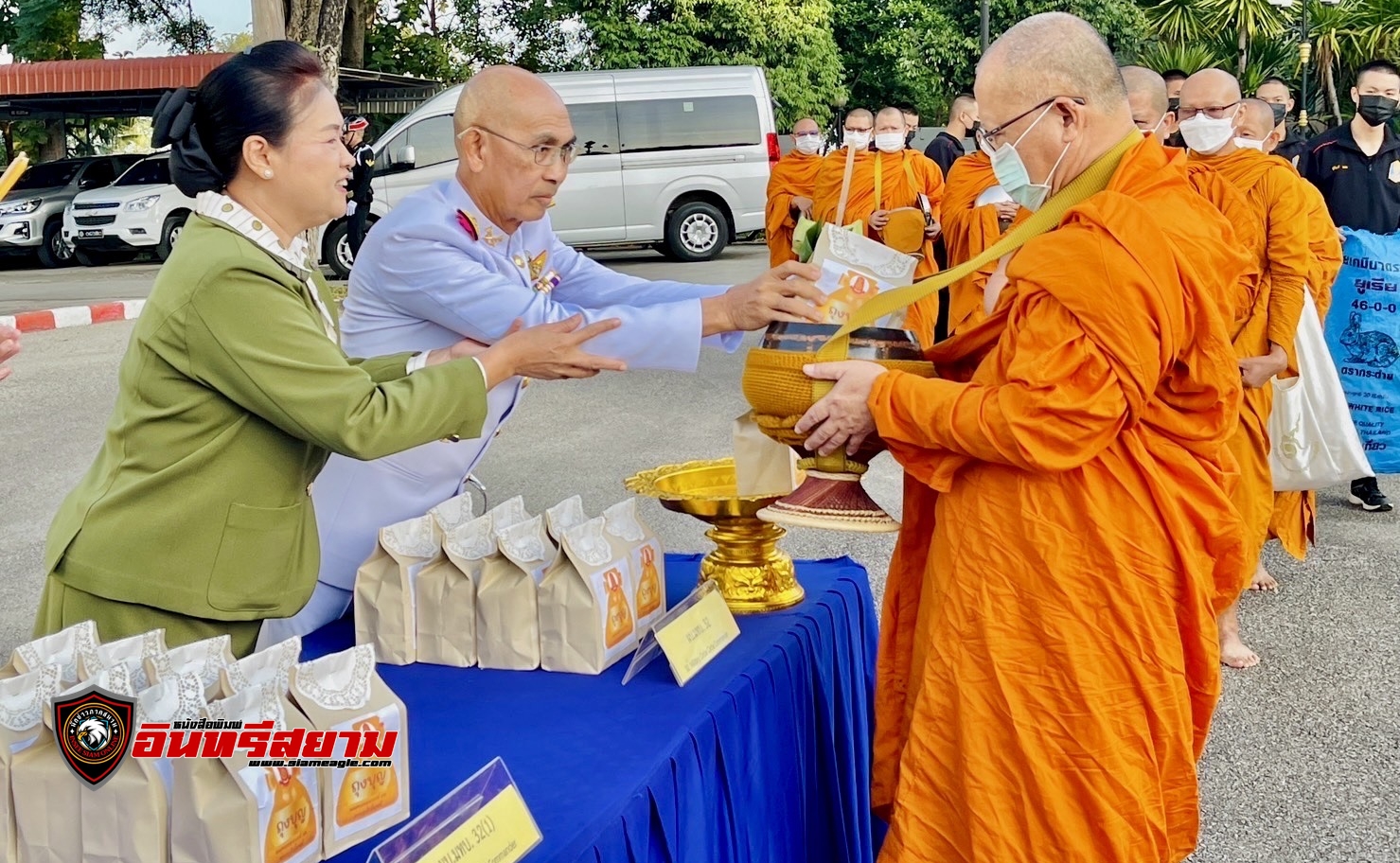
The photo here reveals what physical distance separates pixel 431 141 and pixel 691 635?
13642 millimetres

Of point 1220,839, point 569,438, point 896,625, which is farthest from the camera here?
point 569,438

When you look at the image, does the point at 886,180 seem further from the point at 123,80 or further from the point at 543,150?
the point at 123,80

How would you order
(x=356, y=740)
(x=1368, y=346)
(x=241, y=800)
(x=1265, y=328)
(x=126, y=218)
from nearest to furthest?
(x=241, y=800)
(x=356, y=740)
(x=1265, y=328)
(x=1368, y=346)
(x=126, y=218)

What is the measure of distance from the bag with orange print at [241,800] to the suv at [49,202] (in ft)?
58.8

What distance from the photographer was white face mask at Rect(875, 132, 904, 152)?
7.74 m

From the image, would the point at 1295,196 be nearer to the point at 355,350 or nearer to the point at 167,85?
the point at 355,350

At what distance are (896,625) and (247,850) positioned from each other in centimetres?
121

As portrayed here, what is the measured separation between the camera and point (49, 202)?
17344 mm

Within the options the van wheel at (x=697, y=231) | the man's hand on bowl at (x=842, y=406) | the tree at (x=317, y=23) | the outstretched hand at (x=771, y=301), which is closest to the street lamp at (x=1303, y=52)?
the van wheel at (x=697, y=231)

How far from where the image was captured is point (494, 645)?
2.03 metres

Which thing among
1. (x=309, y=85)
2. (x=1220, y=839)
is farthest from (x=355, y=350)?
(x=1220, y=839)

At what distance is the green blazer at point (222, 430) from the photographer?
5.78ft

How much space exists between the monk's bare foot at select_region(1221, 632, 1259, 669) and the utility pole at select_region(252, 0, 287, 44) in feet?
30.6

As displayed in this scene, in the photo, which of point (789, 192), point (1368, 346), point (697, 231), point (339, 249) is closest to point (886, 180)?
point (789, 192)
